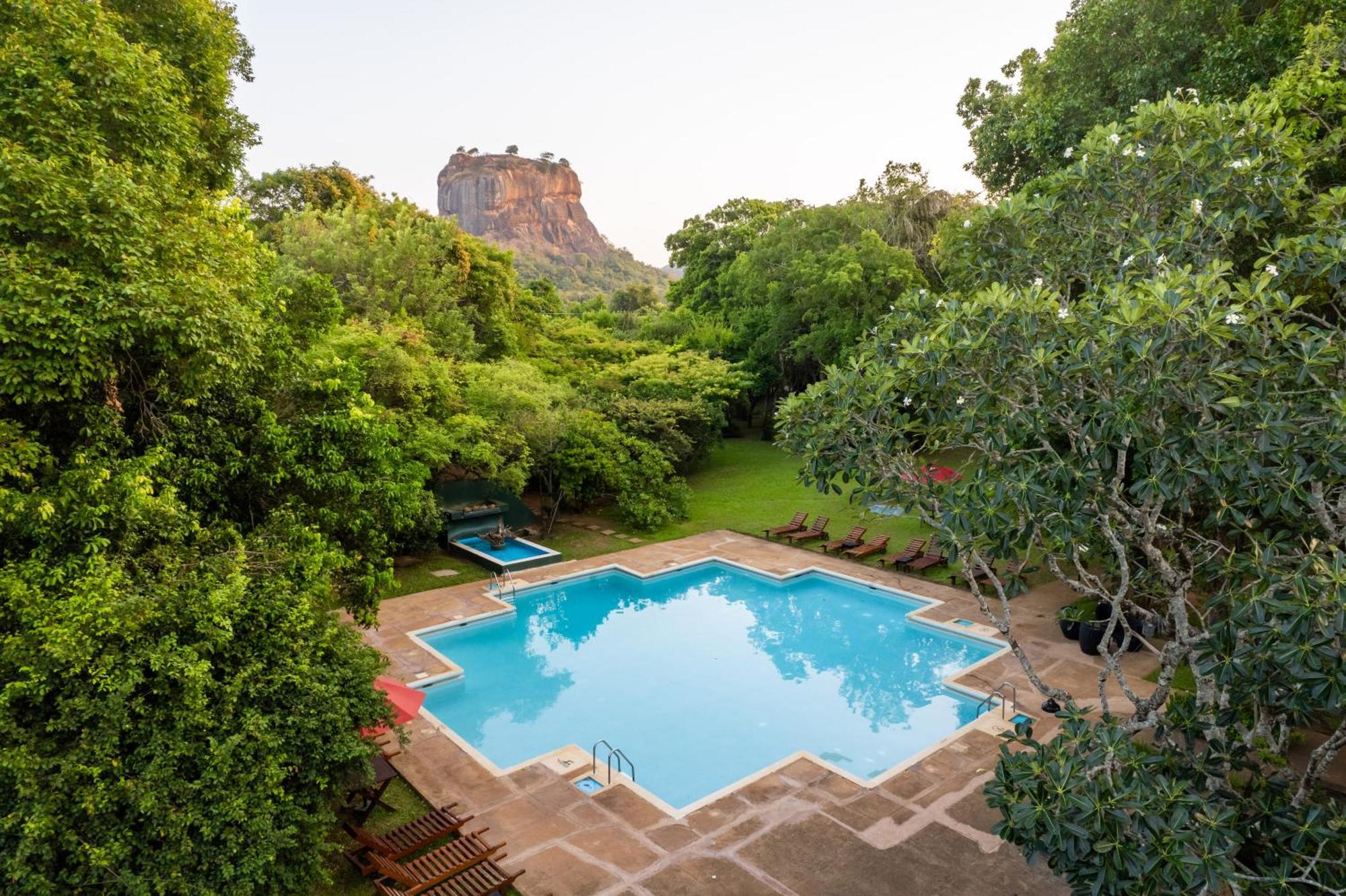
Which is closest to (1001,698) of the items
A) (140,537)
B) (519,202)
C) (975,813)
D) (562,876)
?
(975,813)

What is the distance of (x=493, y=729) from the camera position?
12430mm

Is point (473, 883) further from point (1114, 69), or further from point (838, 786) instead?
point (1114, 69)

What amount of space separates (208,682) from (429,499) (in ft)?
36.2

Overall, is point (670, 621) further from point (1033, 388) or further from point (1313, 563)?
point (1313, 563)

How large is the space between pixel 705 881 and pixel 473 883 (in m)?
2.32

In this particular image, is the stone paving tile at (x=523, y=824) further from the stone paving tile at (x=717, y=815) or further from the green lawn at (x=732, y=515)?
the green lawn at (x=732, y=515)

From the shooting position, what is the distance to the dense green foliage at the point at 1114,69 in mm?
12992

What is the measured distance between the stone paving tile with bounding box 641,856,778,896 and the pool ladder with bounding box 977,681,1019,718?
5.39 meters

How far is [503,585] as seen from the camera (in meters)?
17.8

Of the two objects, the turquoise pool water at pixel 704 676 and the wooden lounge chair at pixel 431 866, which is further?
the turquoise pool water at pixel 704 676

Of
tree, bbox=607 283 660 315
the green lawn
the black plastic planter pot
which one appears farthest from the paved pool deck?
tree, bbox=607 283 660 315

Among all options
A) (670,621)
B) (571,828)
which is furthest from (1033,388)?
(670,621)

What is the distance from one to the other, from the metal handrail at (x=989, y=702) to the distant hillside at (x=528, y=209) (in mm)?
102862

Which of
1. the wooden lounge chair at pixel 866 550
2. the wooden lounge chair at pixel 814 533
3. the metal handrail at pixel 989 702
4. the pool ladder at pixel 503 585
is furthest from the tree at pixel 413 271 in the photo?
the metal handrail at pixel 989 702
